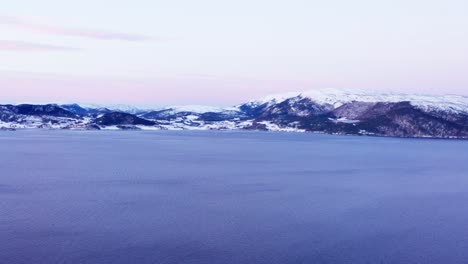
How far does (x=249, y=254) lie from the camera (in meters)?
33.3

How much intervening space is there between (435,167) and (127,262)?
256 ft

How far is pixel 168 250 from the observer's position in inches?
1325

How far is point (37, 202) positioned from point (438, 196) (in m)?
46.1

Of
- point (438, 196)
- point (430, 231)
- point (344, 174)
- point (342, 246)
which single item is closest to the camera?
point (342, 246)

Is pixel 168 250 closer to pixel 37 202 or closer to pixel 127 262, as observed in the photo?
pixel 127 262

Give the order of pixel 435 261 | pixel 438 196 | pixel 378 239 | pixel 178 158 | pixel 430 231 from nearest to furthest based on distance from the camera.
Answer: pixel 435 261 → pixel 378 239 → pixel 430 231 → pixel 438 196 → pixel 178 158

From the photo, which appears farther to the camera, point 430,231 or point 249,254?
point 430,231

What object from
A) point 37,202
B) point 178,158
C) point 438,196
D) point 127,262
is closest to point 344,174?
point 438,196

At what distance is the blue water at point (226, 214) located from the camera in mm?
33531

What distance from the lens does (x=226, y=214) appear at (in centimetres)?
4556

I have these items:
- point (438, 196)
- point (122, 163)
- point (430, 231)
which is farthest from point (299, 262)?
point (122, 163)

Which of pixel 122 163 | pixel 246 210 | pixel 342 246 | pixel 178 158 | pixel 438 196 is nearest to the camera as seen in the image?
pixel 342 246

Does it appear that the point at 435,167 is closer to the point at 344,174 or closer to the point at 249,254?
the point at 344,174

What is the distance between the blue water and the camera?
3353 centimetres
